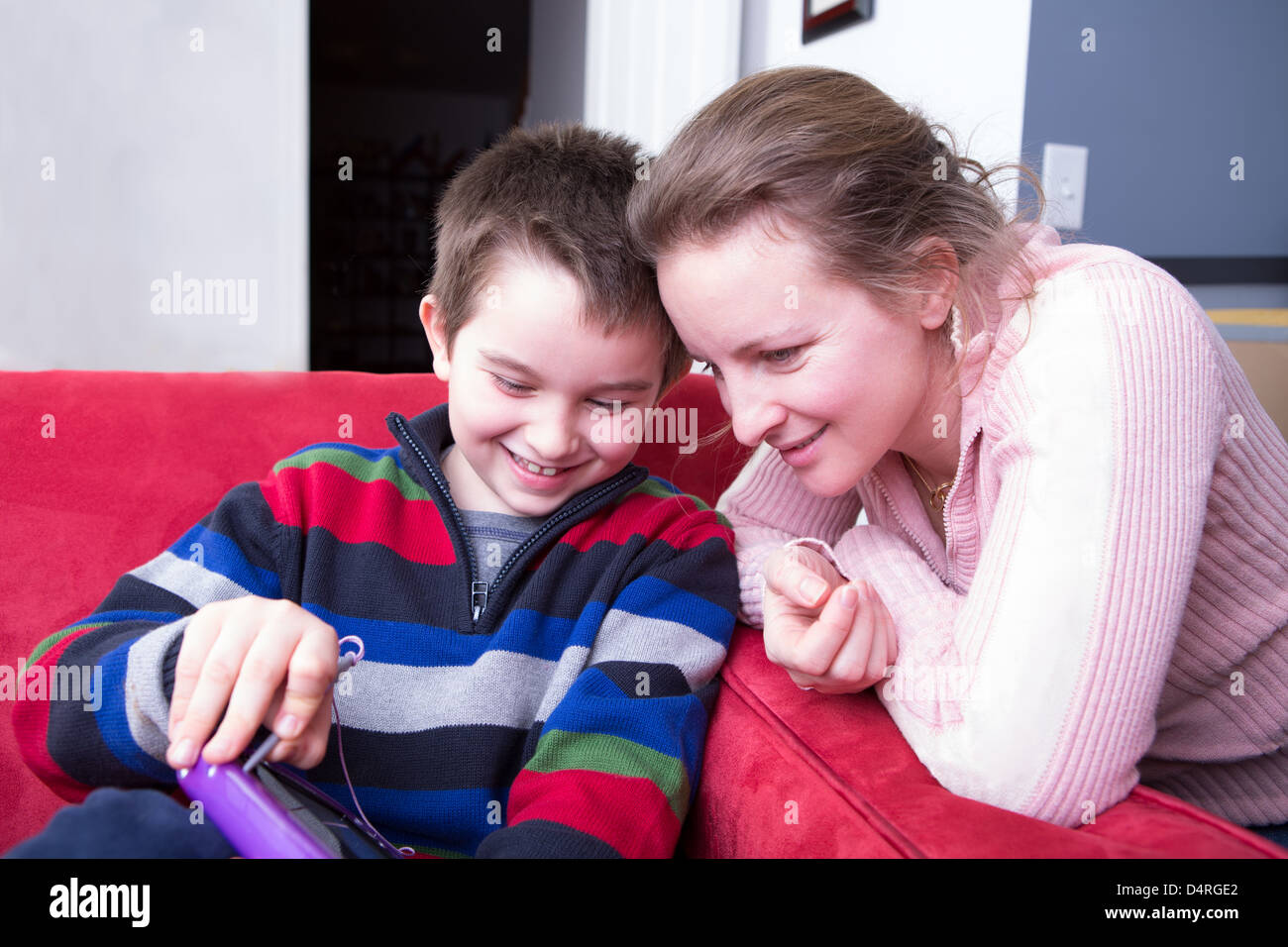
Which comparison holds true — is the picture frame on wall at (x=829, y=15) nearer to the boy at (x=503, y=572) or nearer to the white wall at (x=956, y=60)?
the white wall at (x=956, y=60)

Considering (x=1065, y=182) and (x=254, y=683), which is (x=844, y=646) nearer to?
(x=254, y=683)

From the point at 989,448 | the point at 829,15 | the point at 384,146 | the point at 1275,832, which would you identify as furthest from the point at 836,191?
the point at 384,146

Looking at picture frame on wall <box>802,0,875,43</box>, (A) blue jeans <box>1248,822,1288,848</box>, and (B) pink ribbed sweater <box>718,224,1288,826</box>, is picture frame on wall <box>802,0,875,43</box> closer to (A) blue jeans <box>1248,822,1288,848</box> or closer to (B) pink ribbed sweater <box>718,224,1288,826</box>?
(B) pink ribbed sweater <box>718,224,1288,826</box>

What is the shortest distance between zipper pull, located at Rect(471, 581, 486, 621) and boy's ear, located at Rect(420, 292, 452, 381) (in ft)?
0.74

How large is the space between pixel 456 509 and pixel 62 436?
0.43 metres

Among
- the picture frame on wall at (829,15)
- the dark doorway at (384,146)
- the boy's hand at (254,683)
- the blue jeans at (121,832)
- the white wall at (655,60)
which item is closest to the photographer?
the blue jeans at (121,832)

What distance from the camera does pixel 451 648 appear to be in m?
0.88

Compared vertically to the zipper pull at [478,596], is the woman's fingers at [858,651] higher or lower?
higher

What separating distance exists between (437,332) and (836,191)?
438 millimetres

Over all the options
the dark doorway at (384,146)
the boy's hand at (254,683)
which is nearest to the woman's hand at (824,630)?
the boy's hand at (254,683)

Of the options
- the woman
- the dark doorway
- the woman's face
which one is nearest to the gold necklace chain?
the woman

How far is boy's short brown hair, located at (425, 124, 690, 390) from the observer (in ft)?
2.91

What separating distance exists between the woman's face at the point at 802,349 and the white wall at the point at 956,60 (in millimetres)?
682

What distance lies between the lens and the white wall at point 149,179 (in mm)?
1930
